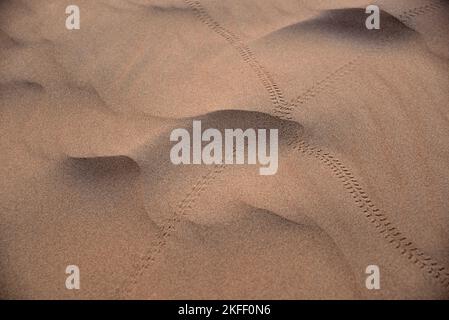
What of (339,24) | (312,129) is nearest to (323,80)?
(312,129)

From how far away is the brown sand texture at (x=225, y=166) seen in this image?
66.1 inches

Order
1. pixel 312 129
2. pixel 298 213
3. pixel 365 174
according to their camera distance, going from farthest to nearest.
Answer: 1. pixel 312 129
2. pixel 365 174
3. pixel 298 213

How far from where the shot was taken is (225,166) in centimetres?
196

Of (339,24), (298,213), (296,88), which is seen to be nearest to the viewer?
(298,213)

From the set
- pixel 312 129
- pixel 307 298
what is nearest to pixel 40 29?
pixel 312 129

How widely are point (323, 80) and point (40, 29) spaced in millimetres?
1742

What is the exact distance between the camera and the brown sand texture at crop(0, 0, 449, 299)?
1680mm

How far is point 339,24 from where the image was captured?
102 inches

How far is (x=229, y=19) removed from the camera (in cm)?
266

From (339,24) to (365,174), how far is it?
1.12 m

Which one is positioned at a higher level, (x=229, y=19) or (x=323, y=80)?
(x=229, y=19)
